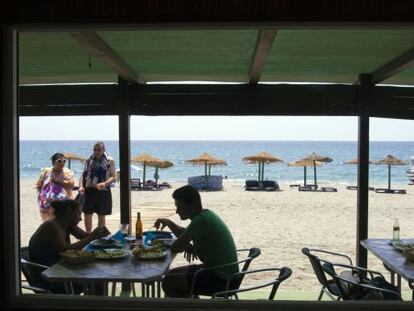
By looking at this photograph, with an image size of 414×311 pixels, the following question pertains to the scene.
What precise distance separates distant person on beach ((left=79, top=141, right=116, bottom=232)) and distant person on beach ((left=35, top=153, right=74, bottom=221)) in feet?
0.74

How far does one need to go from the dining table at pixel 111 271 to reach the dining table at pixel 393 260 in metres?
1.36

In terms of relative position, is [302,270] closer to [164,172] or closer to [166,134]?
[164,172]

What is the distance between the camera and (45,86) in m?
5.07

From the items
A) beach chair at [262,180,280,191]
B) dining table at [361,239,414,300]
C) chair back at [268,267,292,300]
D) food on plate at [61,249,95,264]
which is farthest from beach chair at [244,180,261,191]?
food on plate at [61,249,95,264]

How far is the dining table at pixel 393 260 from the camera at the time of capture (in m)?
2.79

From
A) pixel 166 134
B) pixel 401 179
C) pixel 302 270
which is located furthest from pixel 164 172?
pixel 302 270

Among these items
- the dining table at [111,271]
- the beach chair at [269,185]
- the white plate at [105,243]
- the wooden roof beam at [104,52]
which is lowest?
the beach chair at [269,185]

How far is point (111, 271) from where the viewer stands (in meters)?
2.70

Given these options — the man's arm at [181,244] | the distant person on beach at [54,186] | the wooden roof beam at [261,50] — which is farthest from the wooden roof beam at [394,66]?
the distant person on beach at [54,186]

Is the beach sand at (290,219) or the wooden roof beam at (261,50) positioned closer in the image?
the wooden roof beam at (261,50)

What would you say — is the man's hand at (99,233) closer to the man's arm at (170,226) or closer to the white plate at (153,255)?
the man's arm at (170,226)

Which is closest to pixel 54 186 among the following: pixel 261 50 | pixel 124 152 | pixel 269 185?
pixel 124 152

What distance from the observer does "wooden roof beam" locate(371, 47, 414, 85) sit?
3.67m

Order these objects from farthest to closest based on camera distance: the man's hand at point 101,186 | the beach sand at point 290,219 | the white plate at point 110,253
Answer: the beach sand at point 290,219 → the man's hand at point 101,186 → the white plate at point 110,253
